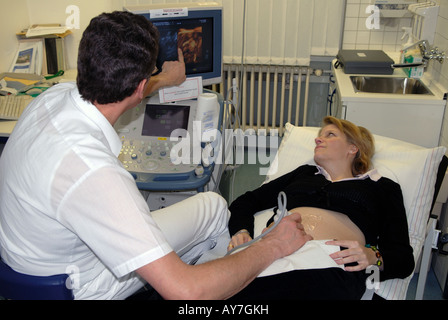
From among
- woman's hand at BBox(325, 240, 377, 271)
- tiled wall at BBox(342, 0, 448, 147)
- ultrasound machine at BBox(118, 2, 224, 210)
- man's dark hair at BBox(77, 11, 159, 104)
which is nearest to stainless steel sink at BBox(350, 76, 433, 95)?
tiled wall at BBox(342, 0, 448, 147)

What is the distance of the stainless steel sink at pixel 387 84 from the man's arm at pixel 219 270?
5.74 ft

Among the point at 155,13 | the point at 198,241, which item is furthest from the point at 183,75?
the point at 198,241

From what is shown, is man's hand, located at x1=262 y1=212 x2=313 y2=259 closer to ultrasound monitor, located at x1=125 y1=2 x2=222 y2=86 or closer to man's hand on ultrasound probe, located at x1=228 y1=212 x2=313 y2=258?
man's hand on ultrasound probe, located at x1=228 y1=212 x2=313 y2=258

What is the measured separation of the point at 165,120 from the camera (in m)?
2.27

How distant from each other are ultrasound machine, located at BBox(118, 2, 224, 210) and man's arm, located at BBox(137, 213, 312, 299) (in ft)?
1.92

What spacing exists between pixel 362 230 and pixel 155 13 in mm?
1282

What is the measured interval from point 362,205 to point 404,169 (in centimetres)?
33

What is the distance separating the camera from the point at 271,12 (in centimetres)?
349

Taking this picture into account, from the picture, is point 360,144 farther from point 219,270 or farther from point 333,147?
point 219,270

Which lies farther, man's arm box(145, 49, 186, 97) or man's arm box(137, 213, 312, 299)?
man's arm box(145, 49, 186, 97)

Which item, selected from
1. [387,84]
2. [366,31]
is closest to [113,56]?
[387,84]

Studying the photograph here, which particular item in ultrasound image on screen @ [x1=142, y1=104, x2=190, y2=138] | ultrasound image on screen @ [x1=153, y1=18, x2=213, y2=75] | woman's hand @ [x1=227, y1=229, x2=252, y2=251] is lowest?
woman's hand @ [x1=227, y1=229, x2=252, y2=251]

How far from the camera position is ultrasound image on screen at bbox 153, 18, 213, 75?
2121mm

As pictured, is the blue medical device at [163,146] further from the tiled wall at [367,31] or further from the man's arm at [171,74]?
the tiled wall at [367,31]
